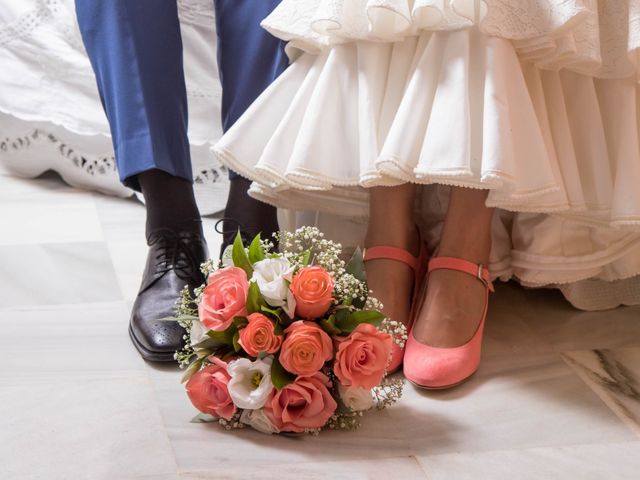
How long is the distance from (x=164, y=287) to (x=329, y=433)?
0.33 meters

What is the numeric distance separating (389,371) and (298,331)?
22cm

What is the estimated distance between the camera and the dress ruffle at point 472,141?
1.02m

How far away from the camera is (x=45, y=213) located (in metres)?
1.75

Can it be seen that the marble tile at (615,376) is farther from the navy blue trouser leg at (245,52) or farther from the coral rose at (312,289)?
the navy blue trouser leg at (245,52)

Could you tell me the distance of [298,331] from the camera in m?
0.90

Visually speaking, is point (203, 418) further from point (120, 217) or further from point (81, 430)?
point (120, 217)

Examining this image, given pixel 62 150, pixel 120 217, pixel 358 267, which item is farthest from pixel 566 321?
pixel 62 150

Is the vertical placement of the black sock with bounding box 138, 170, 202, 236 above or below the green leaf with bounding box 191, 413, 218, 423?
above

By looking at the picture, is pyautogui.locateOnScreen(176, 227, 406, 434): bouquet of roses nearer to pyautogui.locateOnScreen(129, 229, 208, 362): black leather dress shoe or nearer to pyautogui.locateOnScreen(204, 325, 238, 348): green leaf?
pyautogui.locateOnScreen(204, 325, 238, 348): green leaf

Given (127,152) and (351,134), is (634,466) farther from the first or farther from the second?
(127,152)

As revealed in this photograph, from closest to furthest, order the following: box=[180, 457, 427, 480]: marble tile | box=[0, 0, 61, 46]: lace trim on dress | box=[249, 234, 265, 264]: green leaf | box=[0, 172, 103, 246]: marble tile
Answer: box=[180, 457, 427, 480]: marble tile < box=[249, 234, 265, 264]: green leaf < box=[0, 172, 103, 246]: marble tile < box=[0, 0, 61, 46]: lace trim on dress

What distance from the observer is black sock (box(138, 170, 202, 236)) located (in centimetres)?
121

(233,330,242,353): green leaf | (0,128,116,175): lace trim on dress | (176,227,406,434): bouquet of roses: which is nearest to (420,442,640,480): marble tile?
(176,227,406,434): bouquet of roses

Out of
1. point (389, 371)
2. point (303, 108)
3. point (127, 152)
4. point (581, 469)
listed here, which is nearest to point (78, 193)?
point (127, 152)
